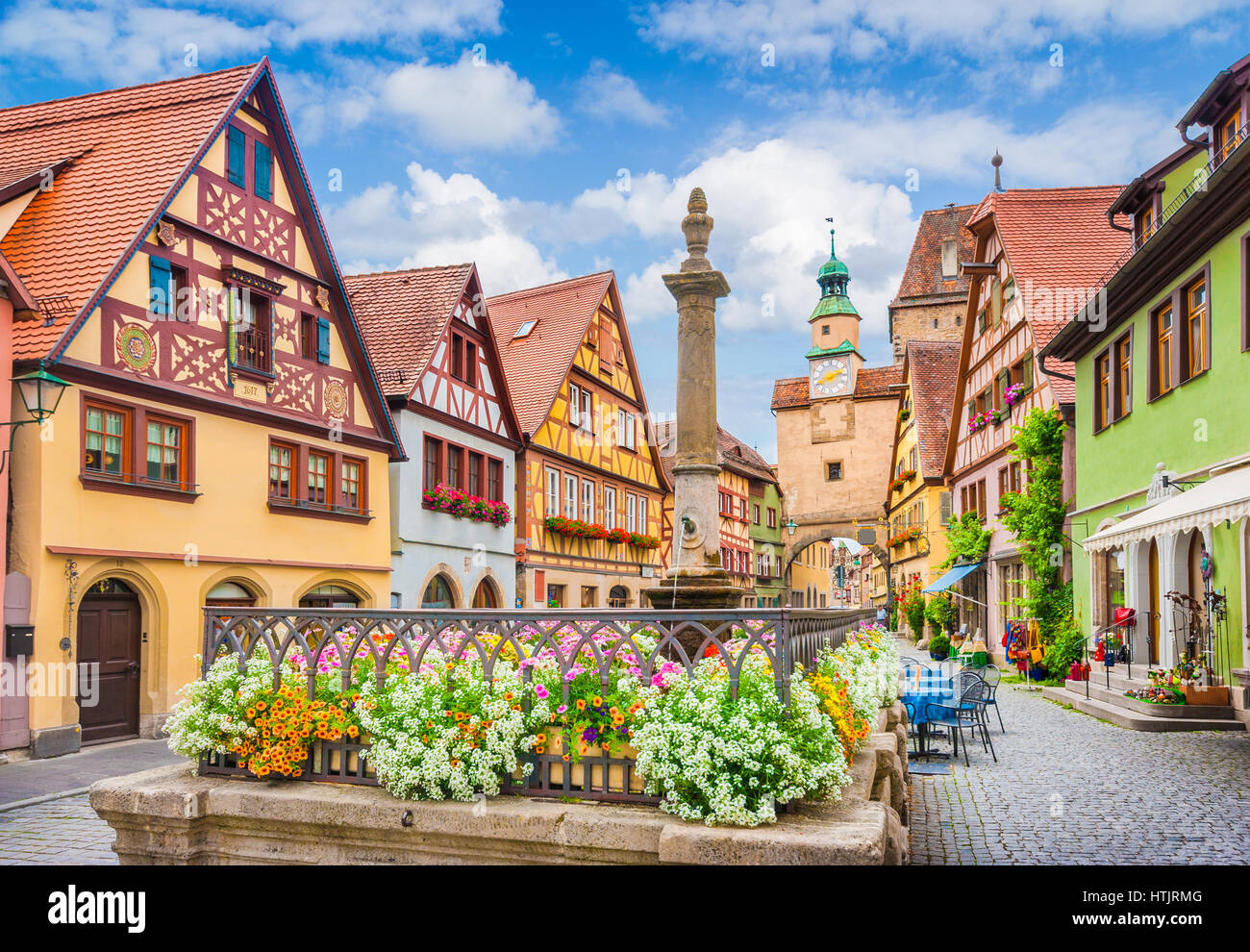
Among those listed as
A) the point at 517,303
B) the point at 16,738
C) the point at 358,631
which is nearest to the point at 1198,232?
the point at 358,631

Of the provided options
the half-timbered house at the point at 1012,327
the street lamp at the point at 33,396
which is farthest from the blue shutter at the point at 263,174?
the half-timbered house at the point at 1012,327

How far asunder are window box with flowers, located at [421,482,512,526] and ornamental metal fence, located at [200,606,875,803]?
47.8 feet

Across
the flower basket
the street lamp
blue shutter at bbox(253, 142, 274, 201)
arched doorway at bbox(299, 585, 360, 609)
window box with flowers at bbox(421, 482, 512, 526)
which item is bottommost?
the flower basket

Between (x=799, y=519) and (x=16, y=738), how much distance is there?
4695 centimetres

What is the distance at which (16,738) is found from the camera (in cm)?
1143

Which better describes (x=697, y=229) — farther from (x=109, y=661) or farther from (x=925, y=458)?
(x=925, y=458)

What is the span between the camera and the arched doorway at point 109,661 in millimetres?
12711

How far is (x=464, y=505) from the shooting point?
69.4 ft

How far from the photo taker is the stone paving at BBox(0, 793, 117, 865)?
23.2ft

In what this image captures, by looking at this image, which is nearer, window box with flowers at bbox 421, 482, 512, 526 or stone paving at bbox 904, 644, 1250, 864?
stone paving at bbox 904, 644, 1250, 864

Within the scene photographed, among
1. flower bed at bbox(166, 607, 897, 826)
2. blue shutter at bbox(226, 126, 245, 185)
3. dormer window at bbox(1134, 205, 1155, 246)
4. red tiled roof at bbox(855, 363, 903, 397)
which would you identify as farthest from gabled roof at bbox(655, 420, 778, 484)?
flower bed at bbox(166, 607, 897, 826)

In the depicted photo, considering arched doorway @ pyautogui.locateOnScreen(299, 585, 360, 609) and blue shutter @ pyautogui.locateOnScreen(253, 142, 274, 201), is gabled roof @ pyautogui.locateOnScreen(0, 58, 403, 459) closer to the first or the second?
blue shutter @ pyautogui.locateOnScreen(253, 142, 274, 201)

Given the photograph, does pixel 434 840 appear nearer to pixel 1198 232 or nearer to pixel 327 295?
pixel 1198 232

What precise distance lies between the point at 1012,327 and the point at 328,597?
16957 mm
